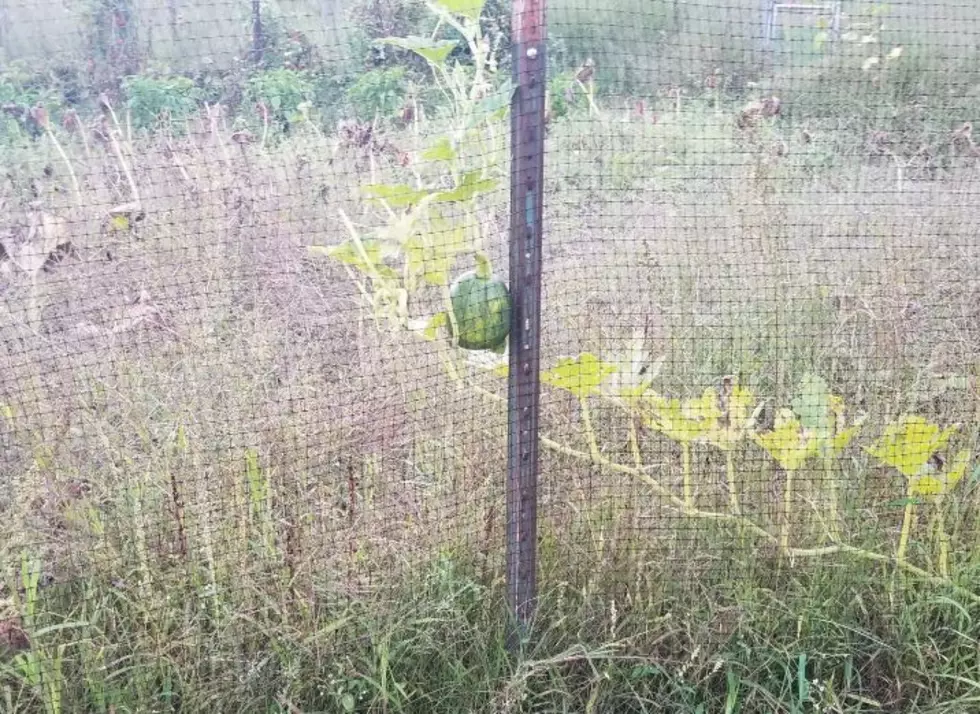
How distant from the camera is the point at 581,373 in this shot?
1.73 meters

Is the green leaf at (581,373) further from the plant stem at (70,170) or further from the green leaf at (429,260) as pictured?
the plant stem at (70,170)

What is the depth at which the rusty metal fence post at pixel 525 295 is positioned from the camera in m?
1.59

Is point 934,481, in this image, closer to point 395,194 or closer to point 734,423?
point 734,423

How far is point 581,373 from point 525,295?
192 millimetres

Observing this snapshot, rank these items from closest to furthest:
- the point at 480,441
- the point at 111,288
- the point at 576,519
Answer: the point at 576,519 → the point at 480,441 → the point at 111,288

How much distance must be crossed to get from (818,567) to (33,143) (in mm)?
4917

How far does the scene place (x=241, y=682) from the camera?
1720 mm

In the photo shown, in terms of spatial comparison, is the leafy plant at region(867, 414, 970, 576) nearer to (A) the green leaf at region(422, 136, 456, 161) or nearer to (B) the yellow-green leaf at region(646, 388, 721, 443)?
(B) the yellow-green leaf at region(646, 388, 721, 443)

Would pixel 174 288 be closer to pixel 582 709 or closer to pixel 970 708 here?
pixel 582 709

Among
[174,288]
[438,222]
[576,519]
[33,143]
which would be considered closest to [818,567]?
[576,519]

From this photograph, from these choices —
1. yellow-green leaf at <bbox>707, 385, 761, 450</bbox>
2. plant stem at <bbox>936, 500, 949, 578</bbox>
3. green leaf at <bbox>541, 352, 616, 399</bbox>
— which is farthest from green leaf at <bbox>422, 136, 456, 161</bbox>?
plant stem at <bbox>936, 500, 949, 578</bbox>

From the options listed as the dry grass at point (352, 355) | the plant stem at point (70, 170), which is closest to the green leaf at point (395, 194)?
the dry grass at point (352, 355)

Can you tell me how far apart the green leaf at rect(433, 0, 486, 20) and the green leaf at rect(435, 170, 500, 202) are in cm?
29

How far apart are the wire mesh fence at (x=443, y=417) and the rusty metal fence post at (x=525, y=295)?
4 centimetres
